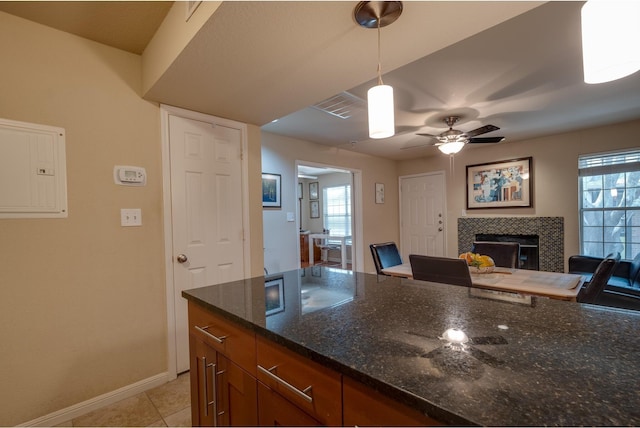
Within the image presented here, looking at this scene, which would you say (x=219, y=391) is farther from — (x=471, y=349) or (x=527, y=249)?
(x=527, y=249)

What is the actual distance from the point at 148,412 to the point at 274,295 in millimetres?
1329

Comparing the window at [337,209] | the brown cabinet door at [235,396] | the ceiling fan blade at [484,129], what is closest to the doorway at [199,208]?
the brown cabinet door at [235,396]

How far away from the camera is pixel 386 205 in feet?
18.3

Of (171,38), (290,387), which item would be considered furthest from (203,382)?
(171,38)

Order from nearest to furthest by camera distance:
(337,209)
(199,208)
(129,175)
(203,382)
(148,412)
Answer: (203,382) < (148,412) < (129,175) < (199,208) < (337,209)

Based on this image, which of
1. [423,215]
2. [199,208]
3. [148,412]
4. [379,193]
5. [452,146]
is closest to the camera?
[148,412]

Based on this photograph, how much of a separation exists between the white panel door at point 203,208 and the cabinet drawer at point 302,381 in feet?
5.22

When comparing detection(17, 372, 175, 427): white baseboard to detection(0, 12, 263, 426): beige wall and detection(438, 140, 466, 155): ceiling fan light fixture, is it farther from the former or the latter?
detection(438, 140, 466, 155): ceiling fan light fixture

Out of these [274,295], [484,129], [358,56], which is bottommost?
[274,295]

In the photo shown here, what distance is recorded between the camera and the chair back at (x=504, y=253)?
2.98 metres

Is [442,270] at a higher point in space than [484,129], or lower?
lower

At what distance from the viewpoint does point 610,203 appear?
12.5 feet

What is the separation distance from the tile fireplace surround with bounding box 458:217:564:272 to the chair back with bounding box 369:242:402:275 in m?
2.30

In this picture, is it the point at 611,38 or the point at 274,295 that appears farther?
the point at 274,295
